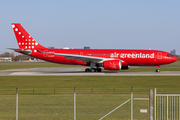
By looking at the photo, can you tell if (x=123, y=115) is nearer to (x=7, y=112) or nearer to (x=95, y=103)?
(x=95, y=103)

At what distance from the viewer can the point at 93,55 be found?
47312 millimetres

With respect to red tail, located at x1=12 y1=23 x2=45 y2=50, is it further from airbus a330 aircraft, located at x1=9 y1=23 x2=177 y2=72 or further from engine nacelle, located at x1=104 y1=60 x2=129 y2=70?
engine nacelle, located at x1=104 y1=60 x2=129 y2=70

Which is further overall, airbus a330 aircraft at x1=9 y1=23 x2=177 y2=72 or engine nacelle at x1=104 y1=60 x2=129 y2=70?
airbus a330 aircraft at x1=9 y1=23 x2=177 y2=72

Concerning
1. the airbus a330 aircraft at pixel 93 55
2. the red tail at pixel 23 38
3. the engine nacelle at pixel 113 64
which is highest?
the red tail at pixel 23 38

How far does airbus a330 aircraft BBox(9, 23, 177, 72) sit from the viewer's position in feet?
150

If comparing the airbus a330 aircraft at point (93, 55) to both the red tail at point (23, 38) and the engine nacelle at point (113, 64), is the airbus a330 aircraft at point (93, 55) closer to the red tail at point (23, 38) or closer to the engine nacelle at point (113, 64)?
the red tail at point (23, 38)

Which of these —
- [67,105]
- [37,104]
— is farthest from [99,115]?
[37,104]

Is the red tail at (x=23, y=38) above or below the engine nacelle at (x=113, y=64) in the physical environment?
above

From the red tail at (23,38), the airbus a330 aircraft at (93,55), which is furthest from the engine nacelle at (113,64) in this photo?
the red tail at (23,38)

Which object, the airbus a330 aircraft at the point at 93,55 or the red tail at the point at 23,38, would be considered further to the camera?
the red tail at the point at 23,38

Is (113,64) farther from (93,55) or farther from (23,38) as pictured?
(23,38)

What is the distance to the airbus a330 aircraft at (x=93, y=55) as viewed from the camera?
150ft

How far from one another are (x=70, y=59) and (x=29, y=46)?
854 centimetres

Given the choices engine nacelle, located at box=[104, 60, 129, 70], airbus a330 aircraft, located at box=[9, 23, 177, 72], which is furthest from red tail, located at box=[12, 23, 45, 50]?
engine nacelle, located at box=[104, 60, 129, 70]
